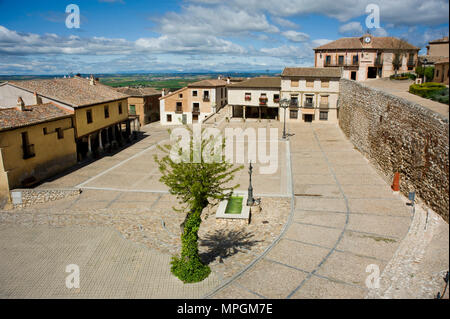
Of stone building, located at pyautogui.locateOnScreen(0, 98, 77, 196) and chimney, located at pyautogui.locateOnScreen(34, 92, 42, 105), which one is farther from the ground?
chimney, located at pyautogui.locateOnScreen(34, 92, 42, 105)

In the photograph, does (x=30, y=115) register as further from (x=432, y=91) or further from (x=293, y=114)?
(x=293, y=114)

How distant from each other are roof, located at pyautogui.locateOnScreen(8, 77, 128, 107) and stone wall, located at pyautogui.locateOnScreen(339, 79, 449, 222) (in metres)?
20.5

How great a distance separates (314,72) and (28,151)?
2986cm

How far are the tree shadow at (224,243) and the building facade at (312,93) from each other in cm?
2702

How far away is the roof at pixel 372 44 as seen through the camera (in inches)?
1745

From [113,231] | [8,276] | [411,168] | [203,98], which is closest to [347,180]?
[411,168]

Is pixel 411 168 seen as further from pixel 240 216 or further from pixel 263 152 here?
pixel 263 152

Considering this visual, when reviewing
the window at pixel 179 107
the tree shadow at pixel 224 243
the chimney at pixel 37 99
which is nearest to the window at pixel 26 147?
the chimney at pixel 37 99

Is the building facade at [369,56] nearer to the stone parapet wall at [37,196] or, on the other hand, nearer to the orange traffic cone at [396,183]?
the orange traffic cone at [396,183]

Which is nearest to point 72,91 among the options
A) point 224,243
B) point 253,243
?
point 224,243

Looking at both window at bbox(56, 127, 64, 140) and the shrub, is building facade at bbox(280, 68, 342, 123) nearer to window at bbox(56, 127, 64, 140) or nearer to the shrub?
the shrub

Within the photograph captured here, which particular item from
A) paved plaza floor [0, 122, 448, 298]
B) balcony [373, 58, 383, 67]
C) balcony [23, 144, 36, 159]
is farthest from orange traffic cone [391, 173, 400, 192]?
balcony [373, 58, 383, 67]

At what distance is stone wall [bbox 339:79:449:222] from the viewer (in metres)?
12.0
